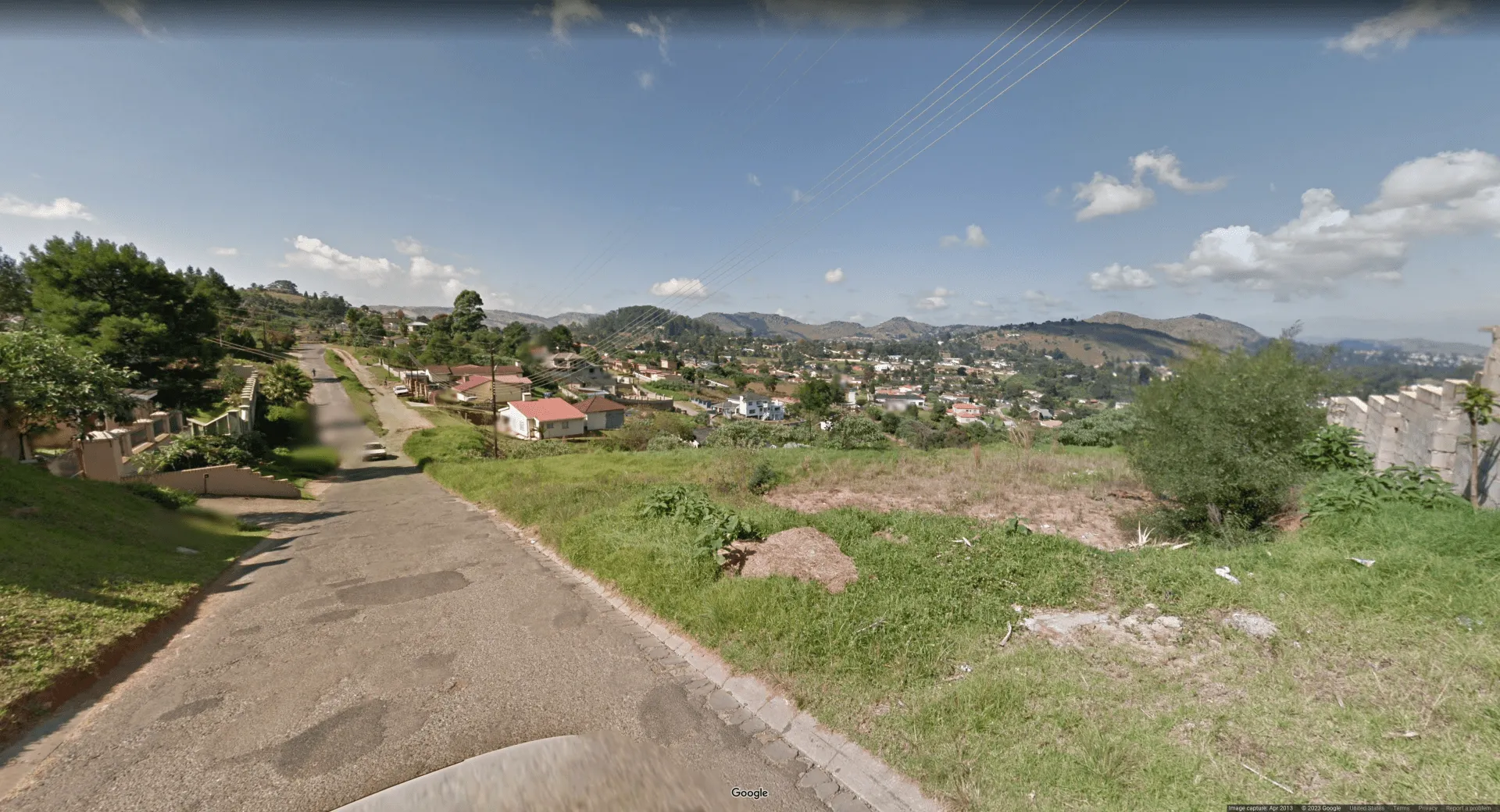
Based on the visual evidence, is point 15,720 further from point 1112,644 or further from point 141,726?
point 1112,644

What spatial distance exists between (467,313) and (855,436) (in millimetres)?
61004

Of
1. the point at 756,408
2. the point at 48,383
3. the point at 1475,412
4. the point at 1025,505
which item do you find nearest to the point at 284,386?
the point at 48,383

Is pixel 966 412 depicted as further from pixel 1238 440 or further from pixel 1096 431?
pixel 1238 440

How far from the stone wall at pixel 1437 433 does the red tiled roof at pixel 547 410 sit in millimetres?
35893

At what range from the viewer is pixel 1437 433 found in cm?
704

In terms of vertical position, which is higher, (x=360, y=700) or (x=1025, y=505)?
(x=360, y=700)

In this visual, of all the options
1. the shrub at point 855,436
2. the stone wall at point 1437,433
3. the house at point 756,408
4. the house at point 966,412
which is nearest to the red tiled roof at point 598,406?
the house at point 756,408

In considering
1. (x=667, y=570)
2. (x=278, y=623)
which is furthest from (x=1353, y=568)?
(x=278, y=623)

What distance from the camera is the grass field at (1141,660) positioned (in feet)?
9.21

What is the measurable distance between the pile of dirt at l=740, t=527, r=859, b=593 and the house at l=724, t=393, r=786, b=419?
55.3 m

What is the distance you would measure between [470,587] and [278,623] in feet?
5.99

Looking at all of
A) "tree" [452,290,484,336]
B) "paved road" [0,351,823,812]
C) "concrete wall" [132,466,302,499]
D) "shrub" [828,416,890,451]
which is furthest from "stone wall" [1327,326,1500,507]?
"tree" [452,290,484,336]

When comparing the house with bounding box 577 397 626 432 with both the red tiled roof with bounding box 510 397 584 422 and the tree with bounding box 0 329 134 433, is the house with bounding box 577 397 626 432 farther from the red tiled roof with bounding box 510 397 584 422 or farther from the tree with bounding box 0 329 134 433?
the tree with bounding box 0 329 134 433

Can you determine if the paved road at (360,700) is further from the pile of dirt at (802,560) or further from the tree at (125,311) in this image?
the tree at (125,311)
